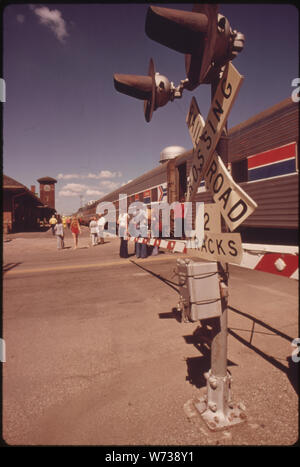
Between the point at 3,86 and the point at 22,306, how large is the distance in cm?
396

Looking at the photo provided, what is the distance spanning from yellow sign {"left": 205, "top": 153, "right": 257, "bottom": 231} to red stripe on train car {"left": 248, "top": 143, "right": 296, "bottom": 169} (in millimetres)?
4022

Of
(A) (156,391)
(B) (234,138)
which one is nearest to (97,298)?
(A) (156,391)

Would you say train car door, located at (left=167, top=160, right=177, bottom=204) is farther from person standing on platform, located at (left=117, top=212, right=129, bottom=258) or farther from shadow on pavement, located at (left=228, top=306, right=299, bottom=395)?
shadow on pavement, located at (left=228, top=306, right=299, bottom=395)

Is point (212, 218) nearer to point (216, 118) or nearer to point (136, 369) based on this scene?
point (216, 118)

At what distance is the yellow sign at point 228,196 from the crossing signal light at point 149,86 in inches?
30.2

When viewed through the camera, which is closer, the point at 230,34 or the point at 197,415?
the point at 230,34

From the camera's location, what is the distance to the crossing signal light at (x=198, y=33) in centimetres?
151

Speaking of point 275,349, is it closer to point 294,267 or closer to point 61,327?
point 294,267

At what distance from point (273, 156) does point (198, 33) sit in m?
4.63

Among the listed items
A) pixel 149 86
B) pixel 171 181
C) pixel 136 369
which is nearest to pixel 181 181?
pixel 171 181

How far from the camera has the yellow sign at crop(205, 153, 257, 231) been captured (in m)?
1.51

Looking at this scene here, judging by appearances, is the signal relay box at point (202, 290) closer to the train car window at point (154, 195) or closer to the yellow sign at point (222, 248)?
the yellow sign at point (222, 248)

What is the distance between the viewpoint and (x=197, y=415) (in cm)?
201
